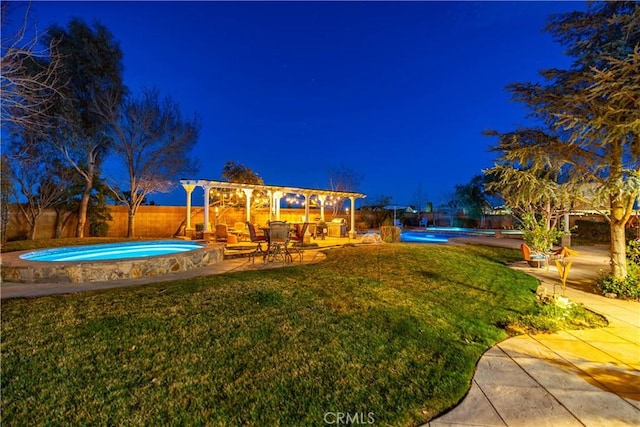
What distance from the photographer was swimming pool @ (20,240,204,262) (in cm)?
775

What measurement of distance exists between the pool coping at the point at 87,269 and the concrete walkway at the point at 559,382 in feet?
21.0

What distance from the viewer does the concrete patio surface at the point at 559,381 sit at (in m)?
2.22

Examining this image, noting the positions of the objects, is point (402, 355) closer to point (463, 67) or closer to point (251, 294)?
point (251, 294)

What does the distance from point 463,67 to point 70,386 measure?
4123cm

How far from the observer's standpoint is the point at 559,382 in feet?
8.91

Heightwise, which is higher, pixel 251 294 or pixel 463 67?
pixel 463 67

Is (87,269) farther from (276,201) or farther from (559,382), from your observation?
(276,201)

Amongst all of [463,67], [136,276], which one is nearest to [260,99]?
[463,67]

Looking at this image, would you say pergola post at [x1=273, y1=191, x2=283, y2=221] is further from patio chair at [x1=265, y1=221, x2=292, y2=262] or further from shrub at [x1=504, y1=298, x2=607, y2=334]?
shrub at [x1=504, y1=298, x2=607, y2=334]

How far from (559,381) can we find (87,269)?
7.76 meters

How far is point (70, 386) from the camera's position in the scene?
2.36m

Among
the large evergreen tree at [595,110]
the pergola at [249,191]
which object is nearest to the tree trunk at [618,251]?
the large evergreen tree at [595,110]

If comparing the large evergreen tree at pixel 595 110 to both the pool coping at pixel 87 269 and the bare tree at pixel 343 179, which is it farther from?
the bare tree at pixel 343 179

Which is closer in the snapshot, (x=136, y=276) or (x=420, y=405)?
(x=420, y=405)
